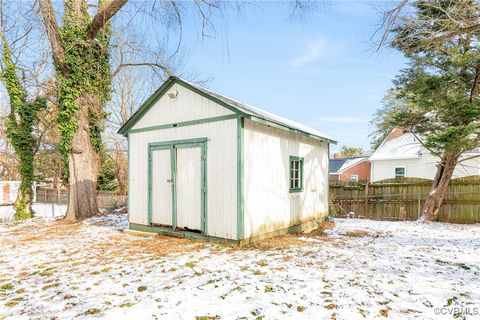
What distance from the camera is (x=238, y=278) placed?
396 centimetres

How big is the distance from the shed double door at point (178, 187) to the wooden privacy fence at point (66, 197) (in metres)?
8.94

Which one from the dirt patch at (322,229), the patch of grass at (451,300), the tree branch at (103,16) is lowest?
the dirt patch at (322,229)

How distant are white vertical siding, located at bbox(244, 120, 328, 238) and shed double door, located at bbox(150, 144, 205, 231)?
44.8 inches

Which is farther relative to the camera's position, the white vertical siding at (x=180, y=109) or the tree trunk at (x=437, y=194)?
the tree trunk at (x=437, y=194)

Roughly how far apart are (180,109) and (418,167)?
51.7 feet

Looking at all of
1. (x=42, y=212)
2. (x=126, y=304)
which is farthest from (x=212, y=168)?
(x=42, y=212)

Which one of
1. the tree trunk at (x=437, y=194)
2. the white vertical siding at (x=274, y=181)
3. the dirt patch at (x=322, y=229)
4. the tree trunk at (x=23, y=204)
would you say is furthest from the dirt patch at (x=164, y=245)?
the tree trunk at (x=437, y=194)

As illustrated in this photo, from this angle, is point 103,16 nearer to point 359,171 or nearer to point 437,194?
point 437,194

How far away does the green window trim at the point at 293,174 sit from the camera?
7602 mm

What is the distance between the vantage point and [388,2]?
6.09 m

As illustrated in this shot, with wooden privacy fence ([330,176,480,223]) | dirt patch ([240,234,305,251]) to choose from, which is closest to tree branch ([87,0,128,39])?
dirt patch ([240,234,305,251])

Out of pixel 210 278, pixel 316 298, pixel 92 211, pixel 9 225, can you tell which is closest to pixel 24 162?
pixel 9 225

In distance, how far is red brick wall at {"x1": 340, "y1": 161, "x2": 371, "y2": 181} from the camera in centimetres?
2492

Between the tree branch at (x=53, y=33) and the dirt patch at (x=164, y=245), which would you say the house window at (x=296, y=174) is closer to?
the dirt patch at (x=164, y=245)
